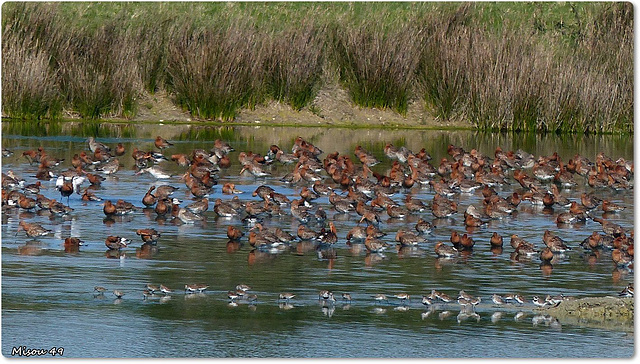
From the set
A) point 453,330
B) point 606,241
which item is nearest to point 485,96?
point 606,241

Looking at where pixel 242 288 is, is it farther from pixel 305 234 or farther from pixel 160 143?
pixel 160 143

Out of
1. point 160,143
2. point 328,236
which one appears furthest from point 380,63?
point 328,236

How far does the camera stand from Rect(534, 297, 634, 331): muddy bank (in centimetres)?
1237

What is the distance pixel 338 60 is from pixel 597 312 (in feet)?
78.1

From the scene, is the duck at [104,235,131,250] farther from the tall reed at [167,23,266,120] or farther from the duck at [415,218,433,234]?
the tall reed at [167,23,266,120]

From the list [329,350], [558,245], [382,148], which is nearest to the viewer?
[329,350]

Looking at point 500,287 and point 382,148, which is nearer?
point 500,287

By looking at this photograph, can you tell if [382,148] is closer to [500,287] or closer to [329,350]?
[500,287]

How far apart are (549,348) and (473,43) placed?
2292 centimetres

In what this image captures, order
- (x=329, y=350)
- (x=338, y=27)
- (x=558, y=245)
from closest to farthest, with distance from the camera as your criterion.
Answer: (x=329, y=350)
(x=558, y=245)
(x=338, y=27)

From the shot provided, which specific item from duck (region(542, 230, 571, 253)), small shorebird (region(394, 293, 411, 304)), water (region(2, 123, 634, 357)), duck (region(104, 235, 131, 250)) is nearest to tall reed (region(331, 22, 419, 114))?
water (region(2, 123, 634, 357))

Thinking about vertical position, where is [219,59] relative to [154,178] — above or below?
above

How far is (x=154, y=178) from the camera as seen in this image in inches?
930

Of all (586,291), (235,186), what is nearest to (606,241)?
(586,291)
